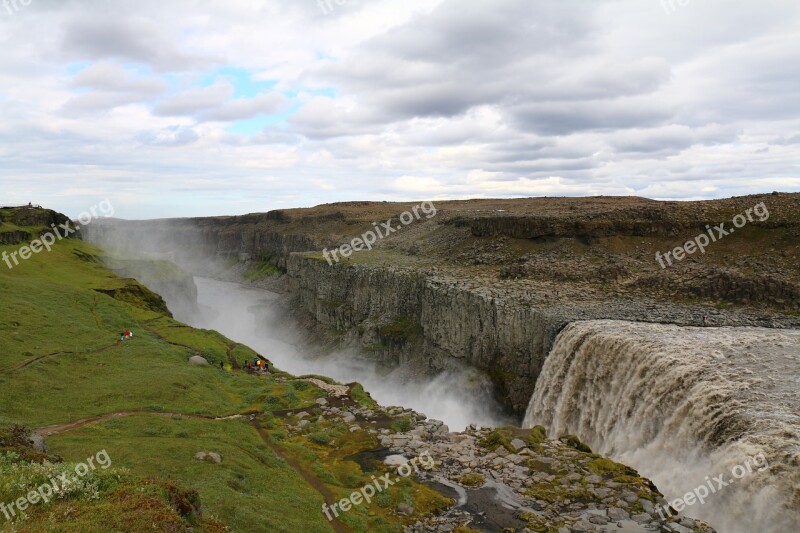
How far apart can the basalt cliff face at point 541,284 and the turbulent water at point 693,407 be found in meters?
6.08

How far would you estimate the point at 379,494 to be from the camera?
27.2 meters

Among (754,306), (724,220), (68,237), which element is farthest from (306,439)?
(68,237)

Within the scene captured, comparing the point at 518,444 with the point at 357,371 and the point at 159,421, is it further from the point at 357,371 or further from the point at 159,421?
the point at 357,371

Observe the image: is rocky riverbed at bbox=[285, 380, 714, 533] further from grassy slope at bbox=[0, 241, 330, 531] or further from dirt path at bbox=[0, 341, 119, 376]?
dirt path at bbox=[0, 341, 119, 376]

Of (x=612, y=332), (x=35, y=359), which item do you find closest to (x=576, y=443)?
(x=612, y=332)

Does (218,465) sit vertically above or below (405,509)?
above

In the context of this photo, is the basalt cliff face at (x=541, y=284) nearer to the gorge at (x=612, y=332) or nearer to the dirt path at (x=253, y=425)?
the gorge at (x=612, y=332)

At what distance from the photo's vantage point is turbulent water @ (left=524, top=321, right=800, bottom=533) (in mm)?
22109

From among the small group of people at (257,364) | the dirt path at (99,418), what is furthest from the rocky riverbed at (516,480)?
the small group of people at (257,364)

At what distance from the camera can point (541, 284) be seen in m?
61.5

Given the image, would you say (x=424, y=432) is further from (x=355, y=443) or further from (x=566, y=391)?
(x=566, y=391)

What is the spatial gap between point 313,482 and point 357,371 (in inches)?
2214

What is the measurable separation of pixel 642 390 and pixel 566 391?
29.8 ft

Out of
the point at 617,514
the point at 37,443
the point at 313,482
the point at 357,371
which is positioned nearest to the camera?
the point at 37,443
